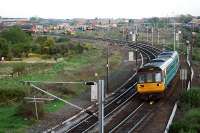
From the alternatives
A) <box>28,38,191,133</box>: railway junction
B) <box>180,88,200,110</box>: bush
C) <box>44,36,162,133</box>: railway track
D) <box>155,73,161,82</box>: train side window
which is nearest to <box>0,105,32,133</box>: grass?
<box>28,38,191,133</box>: railway junction

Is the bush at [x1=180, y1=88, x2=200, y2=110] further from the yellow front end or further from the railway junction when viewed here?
the yellow front end

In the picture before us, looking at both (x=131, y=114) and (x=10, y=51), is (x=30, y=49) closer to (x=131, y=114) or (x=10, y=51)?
(x=10, y=51)

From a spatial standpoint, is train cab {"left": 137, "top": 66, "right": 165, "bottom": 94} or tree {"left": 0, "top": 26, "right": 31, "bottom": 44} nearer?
train cab {"left": 137, "top": 66, "right": 165, "bottom": 94}

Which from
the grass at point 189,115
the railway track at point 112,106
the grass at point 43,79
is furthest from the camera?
the grass at point 43,79

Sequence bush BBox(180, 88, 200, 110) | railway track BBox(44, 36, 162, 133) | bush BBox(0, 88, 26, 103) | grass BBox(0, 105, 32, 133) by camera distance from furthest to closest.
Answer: bush BBox(0, 88, 26, 103), bush BBox(180, 88, 200, 110), railway track BBox(44, 36, 162, 133), grass BBox(0, 105, 32, 133)

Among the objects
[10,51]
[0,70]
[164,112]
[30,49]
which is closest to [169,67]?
[164,112]

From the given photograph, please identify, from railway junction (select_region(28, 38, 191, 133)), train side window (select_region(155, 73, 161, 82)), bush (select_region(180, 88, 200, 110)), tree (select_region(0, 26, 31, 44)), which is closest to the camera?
railway junction (select_region(28, 38, 191, 133))

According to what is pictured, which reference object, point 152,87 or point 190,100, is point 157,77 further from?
point 190,100

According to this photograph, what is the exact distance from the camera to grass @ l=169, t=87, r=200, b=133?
27.2 m

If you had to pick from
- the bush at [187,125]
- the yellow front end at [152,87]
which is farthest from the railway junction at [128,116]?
the yellow front end at [152,87]

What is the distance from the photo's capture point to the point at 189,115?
30391mm

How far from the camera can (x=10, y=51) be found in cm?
8856

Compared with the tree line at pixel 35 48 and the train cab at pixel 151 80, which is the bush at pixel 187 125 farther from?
the tree line at pixel 35 48

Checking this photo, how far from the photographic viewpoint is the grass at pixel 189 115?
89.4 feet
